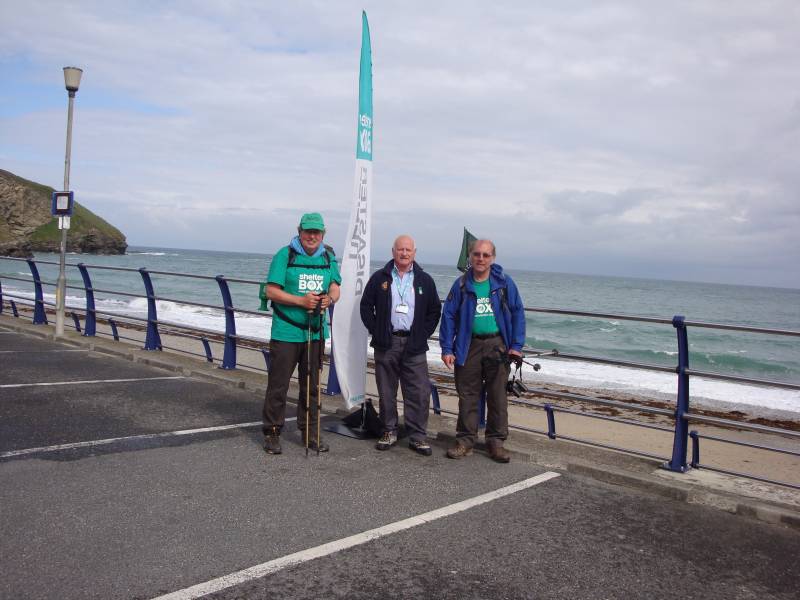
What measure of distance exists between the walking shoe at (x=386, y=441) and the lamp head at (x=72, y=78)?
31.1 feet

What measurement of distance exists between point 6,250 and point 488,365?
98.8 metres

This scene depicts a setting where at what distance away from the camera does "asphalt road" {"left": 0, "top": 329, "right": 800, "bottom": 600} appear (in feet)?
11.3

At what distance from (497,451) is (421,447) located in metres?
0.62

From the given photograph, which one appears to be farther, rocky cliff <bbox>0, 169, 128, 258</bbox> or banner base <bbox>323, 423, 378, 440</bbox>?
rocky cliff <bbox>0, 169, 128, 258</bbox>

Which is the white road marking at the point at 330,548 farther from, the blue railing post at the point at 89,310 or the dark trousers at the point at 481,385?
the blue railing post at the point at 89,310

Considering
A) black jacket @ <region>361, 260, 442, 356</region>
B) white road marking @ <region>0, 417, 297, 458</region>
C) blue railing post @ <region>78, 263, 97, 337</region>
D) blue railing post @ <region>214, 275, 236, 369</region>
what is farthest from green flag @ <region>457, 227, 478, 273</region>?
blue railing post @ <region>78, 263, 97, 337</region>

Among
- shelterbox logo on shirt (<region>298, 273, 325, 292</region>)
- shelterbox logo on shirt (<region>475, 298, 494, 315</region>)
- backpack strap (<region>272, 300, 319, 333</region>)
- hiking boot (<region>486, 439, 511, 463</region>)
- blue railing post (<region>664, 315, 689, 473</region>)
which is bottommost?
hiking boot (<region>486, 439, 511, 463</region>)

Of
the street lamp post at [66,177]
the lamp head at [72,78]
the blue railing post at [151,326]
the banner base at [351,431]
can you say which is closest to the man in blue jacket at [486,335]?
the banner base at [351,431]

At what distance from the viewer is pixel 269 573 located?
11.4 feet

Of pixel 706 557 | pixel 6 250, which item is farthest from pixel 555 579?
pixel 6 250

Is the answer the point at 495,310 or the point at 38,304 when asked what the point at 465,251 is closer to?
the point at 495,310

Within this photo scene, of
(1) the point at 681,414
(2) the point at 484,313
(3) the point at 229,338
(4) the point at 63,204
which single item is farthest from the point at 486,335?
(4) the point at 63,204

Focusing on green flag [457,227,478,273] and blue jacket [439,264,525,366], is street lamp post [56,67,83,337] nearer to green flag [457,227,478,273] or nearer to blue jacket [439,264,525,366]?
green flag [457,227,478,273]

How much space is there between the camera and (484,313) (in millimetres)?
5730
